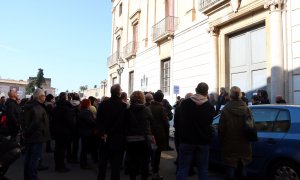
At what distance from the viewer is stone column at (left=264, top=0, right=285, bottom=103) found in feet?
39.5

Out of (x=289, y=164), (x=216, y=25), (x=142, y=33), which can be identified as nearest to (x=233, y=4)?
(x=216, y=25)

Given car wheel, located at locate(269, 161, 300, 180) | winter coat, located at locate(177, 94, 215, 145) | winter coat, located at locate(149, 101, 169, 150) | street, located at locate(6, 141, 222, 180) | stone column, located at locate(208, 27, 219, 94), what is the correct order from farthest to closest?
stone column, located at locate(208, 27, 219, 94) < street, located at locate(6, 141, 222, 180) < winter coat, located at locate(149, 101, 169, 150) < car wheel, located at locate(269, 161, 300, 180) < winter coat, located at locate(177, 94, 215, 145)

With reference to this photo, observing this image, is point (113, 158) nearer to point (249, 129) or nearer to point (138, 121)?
point (138, 121)

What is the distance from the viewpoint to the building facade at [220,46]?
1203 centimetres

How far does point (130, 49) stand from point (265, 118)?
74.7 feet

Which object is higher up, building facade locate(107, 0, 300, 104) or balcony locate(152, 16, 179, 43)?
balcony locate(152, 16, 179, 43)

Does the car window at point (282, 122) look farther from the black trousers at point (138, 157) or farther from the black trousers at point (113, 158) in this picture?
the black trousers at point (113, 158)

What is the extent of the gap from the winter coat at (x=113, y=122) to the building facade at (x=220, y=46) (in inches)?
308

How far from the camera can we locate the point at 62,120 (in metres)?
7.86

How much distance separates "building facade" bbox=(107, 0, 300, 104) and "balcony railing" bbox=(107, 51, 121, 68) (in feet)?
18.6

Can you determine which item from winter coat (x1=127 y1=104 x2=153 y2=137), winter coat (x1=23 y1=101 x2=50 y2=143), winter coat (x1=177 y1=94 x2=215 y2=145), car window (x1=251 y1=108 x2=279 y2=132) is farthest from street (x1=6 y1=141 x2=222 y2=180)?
winter coat (x1=177 y1=94 x2=215 y2=145)

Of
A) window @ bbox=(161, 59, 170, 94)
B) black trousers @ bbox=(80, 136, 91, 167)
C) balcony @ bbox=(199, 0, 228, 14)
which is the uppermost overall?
balcony @ bbox=(199, 0, 228, 14)

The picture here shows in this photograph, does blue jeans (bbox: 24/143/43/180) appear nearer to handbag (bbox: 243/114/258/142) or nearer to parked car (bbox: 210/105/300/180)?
handbag (bbox: 243/114/258/142)

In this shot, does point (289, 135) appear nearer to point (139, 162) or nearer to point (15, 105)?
point (139, 162)
